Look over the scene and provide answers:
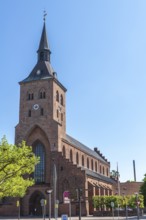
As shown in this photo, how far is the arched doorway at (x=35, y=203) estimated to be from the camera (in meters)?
58.5

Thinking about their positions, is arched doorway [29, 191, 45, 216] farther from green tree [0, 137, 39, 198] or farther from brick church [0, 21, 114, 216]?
green tree [0, 137, 39, 198]

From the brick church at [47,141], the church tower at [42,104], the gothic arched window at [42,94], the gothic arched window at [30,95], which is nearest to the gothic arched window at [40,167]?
the brick church at [47,141]

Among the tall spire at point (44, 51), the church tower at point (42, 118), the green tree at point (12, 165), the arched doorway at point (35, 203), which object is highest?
the tall spire at point (44, 51)

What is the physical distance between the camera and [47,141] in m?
61.4

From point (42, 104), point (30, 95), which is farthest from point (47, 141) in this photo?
point (30, 95)

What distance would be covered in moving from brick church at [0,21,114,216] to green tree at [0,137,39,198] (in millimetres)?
26970

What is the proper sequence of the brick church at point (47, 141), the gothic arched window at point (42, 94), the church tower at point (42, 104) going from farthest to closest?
the gothic arched window at point (42, 94) < the church tower at point (42, 104) < the brick church at point (47, 141)

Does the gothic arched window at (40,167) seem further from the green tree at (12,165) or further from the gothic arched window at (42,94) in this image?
the green tree at (12,165)

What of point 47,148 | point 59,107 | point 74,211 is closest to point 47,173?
point 47,148

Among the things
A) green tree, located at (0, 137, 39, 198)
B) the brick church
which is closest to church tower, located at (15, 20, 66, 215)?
the brick church

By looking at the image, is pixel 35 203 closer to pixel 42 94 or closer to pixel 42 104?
pixel 42 104

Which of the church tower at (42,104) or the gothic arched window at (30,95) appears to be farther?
the gothic arched window at (30,95)

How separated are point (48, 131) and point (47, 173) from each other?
7.86m

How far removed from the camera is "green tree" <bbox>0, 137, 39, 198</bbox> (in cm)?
2484
